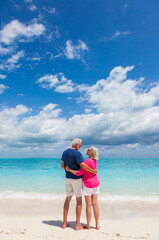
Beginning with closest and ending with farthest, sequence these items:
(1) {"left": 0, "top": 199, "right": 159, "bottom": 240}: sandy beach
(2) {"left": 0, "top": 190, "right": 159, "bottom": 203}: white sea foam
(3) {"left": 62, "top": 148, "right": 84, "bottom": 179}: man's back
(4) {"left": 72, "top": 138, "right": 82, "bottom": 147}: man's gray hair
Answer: (1) {"left": 0, "top": 199, "right": 159, "bottom": 240}: sandy beach, (3) {"left": 62, "top": 148, "right": 84, "bottom": 179}: man's back, (4) {"left": 72, "top": 138, "right": 82, "bottom": 147}: man's gray hair, (2) {"left": 0, "top": 190, "right": 159, "bottom": 203}: white sea foam

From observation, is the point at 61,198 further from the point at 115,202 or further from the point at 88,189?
the point at 88,189

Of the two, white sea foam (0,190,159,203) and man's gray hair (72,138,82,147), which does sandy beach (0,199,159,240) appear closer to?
white sea foam (0,190,159,203)

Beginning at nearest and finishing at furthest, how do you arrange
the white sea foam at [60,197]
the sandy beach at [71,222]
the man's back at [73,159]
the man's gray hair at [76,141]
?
the sandy beach at [71,222] → the man's back at [73,159] → the man's gray hair at [76,141] → the white sea foam at [60,197]

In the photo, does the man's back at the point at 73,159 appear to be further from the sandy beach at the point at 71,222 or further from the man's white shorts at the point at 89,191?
the sandy beach at the point at 71,222

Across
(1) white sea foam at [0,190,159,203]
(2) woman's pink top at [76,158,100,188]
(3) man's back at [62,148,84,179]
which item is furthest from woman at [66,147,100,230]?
(1) white sea foam at [0,190,159,203]

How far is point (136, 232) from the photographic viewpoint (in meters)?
4.55

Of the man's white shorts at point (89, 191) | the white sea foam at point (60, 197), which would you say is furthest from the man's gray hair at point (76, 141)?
the white sea foam at point (60, 197)

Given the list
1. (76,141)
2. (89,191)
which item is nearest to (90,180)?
(89,191)

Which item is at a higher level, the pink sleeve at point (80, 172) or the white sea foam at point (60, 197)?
the pink sleeve at point (80, 172)

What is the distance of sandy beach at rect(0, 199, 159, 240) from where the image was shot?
4.20 meters

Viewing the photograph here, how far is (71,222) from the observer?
17.1ft

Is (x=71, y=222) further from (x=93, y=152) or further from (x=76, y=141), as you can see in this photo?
(x=76, y=141)

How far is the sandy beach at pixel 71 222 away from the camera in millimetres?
4195

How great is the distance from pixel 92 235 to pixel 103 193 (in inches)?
217
